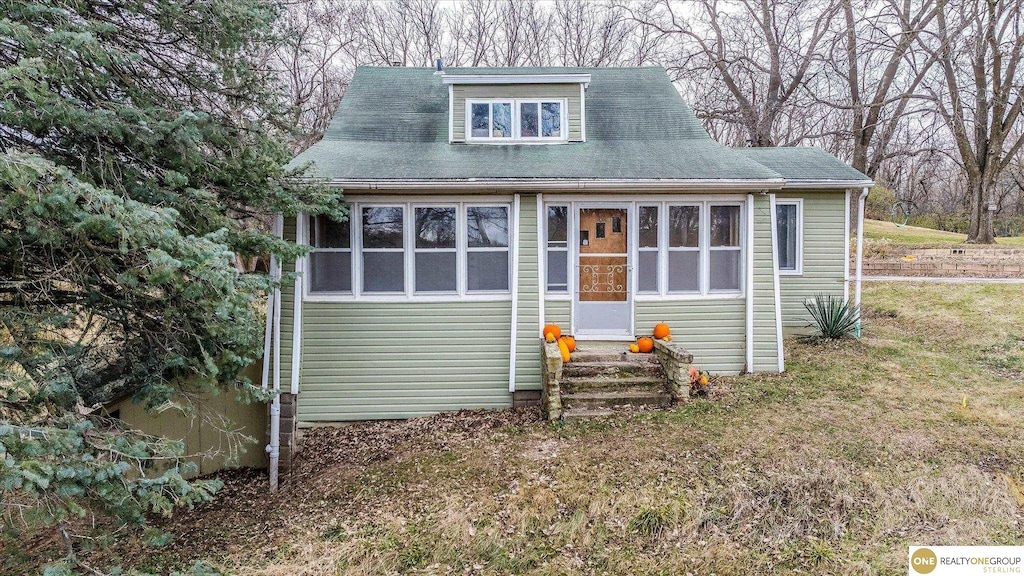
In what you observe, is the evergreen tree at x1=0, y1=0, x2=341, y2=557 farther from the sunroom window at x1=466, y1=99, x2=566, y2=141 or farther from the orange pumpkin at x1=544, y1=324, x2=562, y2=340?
the sunroom window at x1=466, y1=99, x2=566, y2=141

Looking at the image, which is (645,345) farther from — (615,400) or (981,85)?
(981,85)

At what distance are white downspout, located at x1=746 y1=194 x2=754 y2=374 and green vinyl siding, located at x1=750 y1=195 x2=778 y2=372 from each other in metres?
0.07

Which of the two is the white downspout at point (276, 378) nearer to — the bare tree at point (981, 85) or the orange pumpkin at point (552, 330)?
the orange pumpkin at point (552, 330)

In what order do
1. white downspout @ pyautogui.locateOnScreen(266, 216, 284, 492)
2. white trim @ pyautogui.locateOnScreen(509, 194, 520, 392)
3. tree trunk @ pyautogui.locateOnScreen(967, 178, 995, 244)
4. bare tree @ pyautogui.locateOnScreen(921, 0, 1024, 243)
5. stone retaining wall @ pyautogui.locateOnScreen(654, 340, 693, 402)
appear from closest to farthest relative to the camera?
1. white downspout @ pyautogui.locateOnScreen(266, 216, 284, 492)
2. stone retaining wall @ pyautogui.locateOnScreen(654, 340, 693, 402)
3. white trim @ pyautogui.locateOnScreen(509, 194, 520, 392)
4. bare tree @ pyautogui.locateOnScreen(921, 0, 1024, 243)
5. tree trunk @ pyautogui.locateOnScreen(967, 178, 995, 244)

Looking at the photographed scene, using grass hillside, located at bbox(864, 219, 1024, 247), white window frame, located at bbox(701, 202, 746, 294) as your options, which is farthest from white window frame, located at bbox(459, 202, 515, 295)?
grass hillside, located at bbox(864, 219, 1024, 247)

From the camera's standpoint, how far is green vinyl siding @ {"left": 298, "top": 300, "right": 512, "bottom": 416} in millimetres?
6879

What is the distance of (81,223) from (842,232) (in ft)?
36.5

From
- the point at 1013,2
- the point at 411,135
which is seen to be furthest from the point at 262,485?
the point at 1013,2

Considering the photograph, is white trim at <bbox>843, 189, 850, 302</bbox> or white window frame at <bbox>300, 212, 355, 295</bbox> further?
white trim at <bbox>843, 189, 850, 302</bbox>

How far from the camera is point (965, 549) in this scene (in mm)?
4277

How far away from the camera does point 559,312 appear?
7.26 meters

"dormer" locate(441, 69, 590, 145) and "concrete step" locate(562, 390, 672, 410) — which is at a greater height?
"dormer" locate(441, 69, 590, 145)

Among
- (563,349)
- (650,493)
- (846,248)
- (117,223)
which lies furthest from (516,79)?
(846,248)

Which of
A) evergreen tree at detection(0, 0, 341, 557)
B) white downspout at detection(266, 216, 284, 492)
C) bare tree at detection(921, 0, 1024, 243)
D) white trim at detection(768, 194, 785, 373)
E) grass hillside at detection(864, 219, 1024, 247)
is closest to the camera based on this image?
evergreen tree at detection(0, 0, 341, 557)
